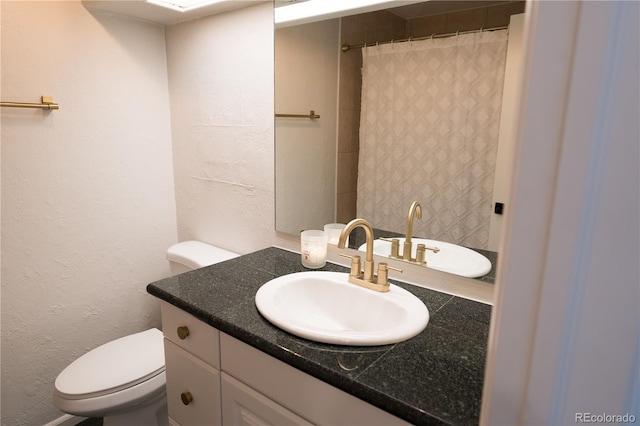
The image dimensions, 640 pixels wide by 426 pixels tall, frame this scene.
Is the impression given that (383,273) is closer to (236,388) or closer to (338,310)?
(338,310)

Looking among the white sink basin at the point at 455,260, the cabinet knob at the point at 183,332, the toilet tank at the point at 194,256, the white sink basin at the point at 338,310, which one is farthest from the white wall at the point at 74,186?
the white sink basin at the point at 455,260

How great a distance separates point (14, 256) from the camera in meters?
1.54

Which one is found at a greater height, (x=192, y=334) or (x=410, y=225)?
(x=410, y=225)

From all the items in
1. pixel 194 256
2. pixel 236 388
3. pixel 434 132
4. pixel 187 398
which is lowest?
pixel 187 398

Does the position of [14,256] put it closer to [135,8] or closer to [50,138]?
[50,138]

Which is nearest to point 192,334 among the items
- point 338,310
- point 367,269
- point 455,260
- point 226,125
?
point 338,310

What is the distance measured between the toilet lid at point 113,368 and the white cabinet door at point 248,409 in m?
0.55

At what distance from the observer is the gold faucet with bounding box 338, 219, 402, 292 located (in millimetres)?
1119

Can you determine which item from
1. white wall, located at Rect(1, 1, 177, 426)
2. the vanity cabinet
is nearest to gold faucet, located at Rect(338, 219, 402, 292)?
the vanity cabinet

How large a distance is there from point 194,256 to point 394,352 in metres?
1.14

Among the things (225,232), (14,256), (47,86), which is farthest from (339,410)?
(47,86)

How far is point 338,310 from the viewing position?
1.19 meters

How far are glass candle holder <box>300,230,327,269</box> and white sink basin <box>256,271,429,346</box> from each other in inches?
3.7

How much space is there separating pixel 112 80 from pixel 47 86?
0.84ft
